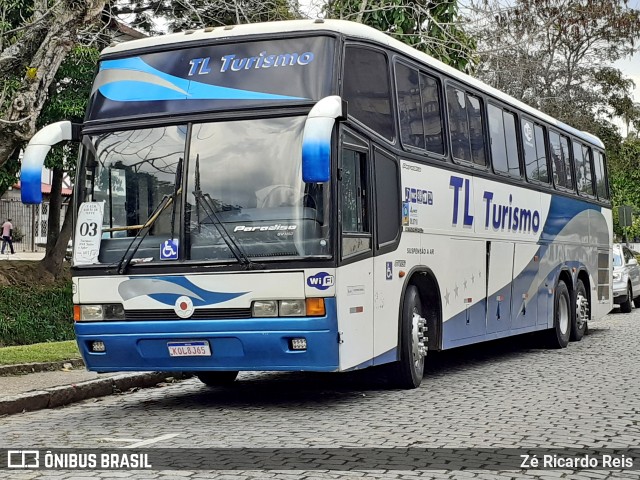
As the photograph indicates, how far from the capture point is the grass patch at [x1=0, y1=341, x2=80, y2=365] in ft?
43.8

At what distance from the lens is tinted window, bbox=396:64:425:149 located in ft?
36.9

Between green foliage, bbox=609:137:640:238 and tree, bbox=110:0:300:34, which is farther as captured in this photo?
green foliage, bbox=609:137:640:238

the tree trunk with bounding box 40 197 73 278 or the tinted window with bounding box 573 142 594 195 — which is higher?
the tinted window with bounding box 573 142 594 195

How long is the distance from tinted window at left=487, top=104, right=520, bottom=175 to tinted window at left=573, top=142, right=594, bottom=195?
378cm

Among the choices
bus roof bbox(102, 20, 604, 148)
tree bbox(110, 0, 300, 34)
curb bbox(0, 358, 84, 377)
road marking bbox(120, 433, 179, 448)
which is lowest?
road marking bbox(120, 433, 179, 448)

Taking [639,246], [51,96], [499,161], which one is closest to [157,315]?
[499,161]

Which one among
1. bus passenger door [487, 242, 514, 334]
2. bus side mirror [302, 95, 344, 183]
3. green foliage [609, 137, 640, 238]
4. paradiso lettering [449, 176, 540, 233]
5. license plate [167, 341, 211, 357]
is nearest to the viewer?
bus side mirror [302, 95, 344, 183]

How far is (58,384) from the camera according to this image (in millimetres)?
11469

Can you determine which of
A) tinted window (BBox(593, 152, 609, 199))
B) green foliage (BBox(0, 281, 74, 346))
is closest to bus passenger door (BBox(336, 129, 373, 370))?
tinted window (BBox(593, 152, 609, 199))

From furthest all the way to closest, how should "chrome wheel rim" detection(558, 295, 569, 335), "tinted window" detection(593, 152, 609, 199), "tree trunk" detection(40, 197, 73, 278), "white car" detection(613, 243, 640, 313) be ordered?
"tree trunk" detection(40, 197, 73, 278) → "white car" detection(613, 243, 640, 313) → "tinted window" detection(593, 152, 609, 199) → "chrome wheel rim" detection(558, 295, 569, 335)

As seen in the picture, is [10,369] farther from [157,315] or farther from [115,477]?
[115,477]

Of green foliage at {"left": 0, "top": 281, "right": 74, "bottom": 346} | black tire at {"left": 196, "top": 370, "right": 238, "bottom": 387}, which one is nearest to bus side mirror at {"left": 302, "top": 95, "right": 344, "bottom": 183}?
black tire at {"left": 196, "top": 370, "right": 238, "bottom": 387}

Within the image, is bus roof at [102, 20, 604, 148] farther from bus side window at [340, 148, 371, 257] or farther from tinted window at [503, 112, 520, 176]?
tinted window at [503, 112, 520, 176]

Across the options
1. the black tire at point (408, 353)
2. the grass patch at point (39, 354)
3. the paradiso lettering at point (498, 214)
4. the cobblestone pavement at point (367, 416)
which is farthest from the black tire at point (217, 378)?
the paradiso lettering at point (498, 214)
